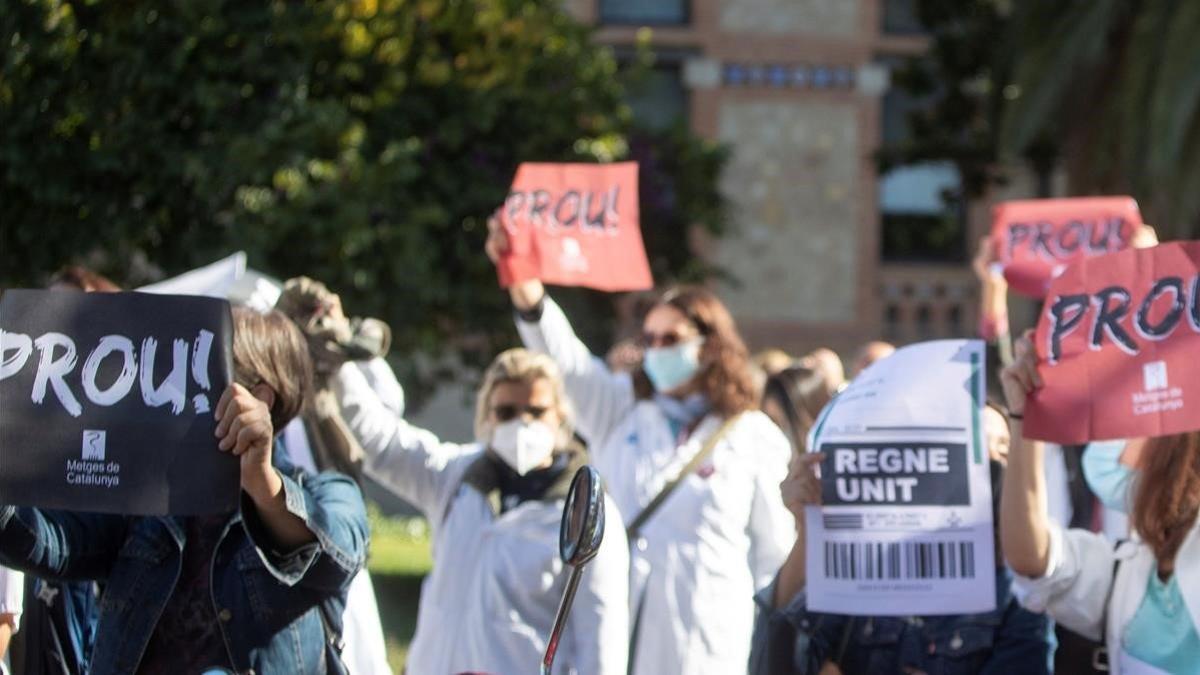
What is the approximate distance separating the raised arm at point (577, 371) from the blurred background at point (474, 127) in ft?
13.4

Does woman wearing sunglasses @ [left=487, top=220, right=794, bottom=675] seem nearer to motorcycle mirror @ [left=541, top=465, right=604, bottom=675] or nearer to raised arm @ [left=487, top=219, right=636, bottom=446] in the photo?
raised arm @ [left=487, top=219, right=636, bottom=446]

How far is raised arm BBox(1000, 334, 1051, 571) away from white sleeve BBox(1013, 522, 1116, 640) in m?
0.03

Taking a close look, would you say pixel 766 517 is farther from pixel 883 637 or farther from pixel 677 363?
pixel 883 637

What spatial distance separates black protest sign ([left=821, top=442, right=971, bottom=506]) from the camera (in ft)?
15.6

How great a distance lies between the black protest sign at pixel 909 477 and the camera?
4.75m

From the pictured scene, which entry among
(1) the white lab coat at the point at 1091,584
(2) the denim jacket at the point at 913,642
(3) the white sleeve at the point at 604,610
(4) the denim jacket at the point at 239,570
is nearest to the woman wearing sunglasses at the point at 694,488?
(3) the white sleeve at the point at 604,610

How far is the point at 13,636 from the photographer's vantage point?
520 cm

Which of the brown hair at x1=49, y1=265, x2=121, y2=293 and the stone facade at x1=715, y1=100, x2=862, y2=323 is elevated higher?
the brown hair at x1=49, y1=265, x2=121, y2=293

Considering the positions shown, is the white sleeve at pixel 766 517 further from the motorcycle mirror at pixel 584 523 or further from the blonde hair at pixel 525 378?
the motorcycle mirror at pixel 584 523

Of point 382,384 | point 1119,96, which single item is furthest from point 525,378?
point 1119,96

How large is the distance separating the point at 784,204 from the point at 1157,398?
17.6m

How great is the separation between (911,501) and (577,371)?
2364mm

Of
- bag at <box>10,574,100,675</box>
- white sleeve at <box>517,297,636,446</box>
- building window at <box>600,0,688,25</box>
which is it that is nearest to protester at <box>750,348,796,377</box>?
white sleeve at <box>517,297,636,446</box>

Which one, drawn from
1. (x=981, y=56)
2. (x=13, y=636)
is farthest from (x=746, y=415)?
(x=981, y=56)
